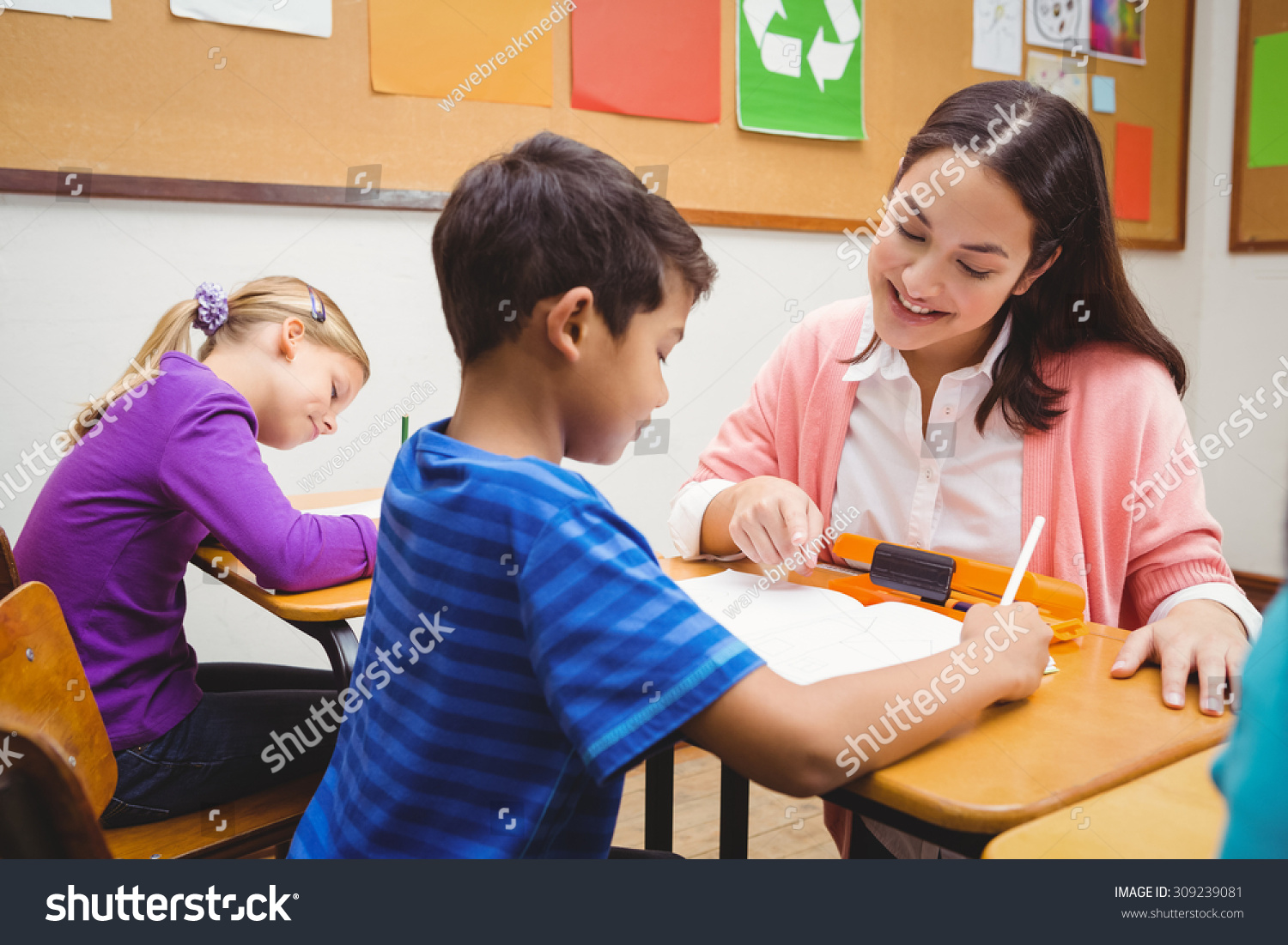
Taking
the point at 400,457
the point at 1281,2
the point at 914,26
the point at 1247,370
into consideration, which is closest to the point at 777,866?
the point at 400,457

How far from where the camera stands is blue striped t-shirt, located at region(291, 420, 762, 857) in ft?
1.92

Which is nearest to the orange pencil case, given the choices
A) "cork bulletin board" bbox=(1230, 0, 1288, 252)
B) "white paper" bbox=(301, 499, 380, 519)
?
"white paper" bbox=(301, 499, 380, 519)

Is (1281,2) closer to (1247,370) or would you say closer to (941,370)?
(1247,370)

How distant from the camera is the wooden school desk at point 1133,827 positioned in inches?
23.3

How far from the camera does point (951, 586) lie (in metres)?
1.08

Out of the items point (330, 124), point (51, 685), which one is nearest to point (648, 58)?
point (330, 124)

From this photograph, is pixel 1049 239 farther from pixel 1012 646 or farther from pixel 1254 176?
pixel 1254 176

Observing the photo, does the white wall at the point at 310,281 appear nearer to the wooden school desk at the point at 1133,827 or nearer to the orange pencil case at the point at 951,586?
the orange pencil case at the point at 951,586

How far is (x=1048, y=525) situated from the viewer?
1.25 metres

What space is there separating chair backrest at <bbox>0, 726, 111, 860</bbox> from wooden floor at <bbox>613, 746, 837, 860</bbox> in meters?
1.45

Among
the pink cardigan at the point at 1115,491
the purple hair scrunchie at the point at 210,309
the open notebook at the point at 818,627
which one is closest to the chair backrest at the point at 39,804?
the open notebook at the point at 818,627

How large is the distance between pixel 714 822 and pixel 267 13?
6.42 ft

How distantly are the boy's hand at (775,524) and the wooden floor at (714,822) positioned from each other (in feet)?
3.37

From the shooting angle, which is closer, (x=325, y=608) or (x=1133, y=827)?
(x=1133, y=827)
